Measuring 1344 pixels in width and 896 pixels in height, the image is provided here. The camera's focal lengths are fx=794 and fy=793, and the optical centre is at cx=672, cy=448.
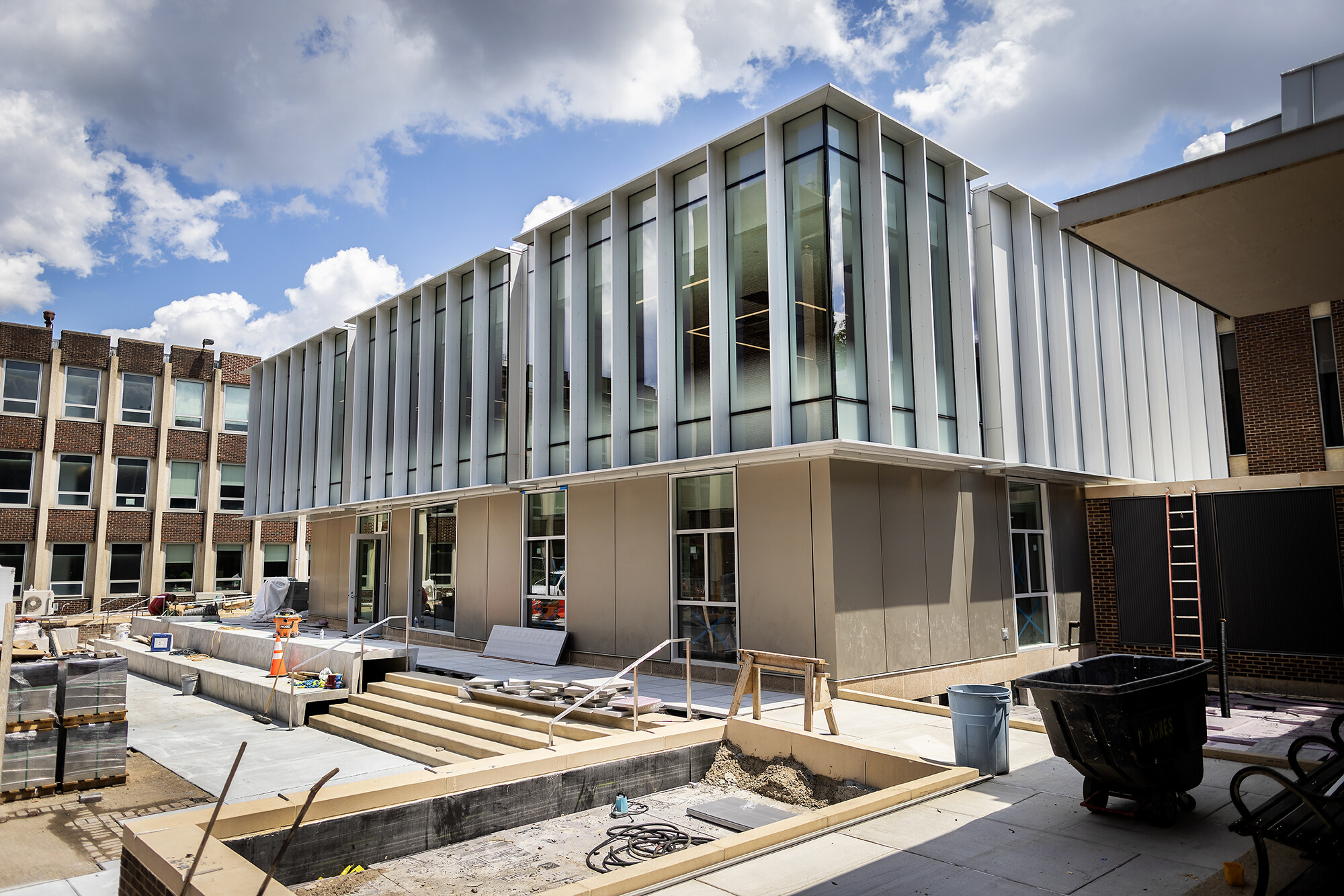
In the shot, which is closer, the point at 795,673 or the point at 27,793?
the point at 27,793

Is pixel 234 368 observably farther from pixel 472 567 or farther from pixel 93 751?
pixel 93 751

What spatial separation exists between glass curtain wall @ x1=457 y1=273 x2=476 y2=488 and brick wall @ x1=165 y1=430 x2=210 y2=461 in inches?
1031

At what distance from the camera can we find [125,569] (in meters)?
37.2

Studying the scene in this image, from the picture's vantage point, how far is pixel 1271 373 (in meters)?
20.0

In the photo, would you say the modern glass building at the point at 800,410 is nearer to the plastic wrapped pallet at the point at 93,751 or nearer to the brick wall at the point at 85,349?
the plastic wrapped pallet at the point at 93,751

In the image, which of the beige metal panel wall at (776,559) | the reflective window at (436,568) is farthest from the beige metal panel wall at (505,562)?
the beige metal panel wall at (776,559)

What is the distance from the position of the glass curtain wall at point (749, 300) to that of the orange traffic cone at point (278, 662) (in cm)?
1050

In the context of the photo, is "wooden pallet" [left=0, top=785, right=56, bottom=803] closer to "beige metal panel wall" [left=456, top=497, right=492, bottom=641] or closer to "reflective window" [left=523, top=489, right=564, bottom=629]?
"reflective window" [left=523, top=489, right=564, bottom=629]

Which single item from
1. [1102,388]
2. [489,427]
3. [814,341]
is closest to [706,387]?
[814,341]

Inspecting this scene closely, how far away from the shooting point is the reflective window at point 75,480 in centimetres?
3594

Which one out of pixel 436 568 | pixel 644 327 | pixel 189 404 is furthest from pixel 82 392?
pixel 644 327

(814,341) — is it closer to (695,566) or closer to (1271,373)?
(695,566)

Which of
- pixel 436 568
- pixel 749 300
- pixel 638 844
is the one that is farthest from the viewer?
pixel 436 568

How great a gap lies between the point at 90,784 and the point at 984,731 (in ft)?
36.2
